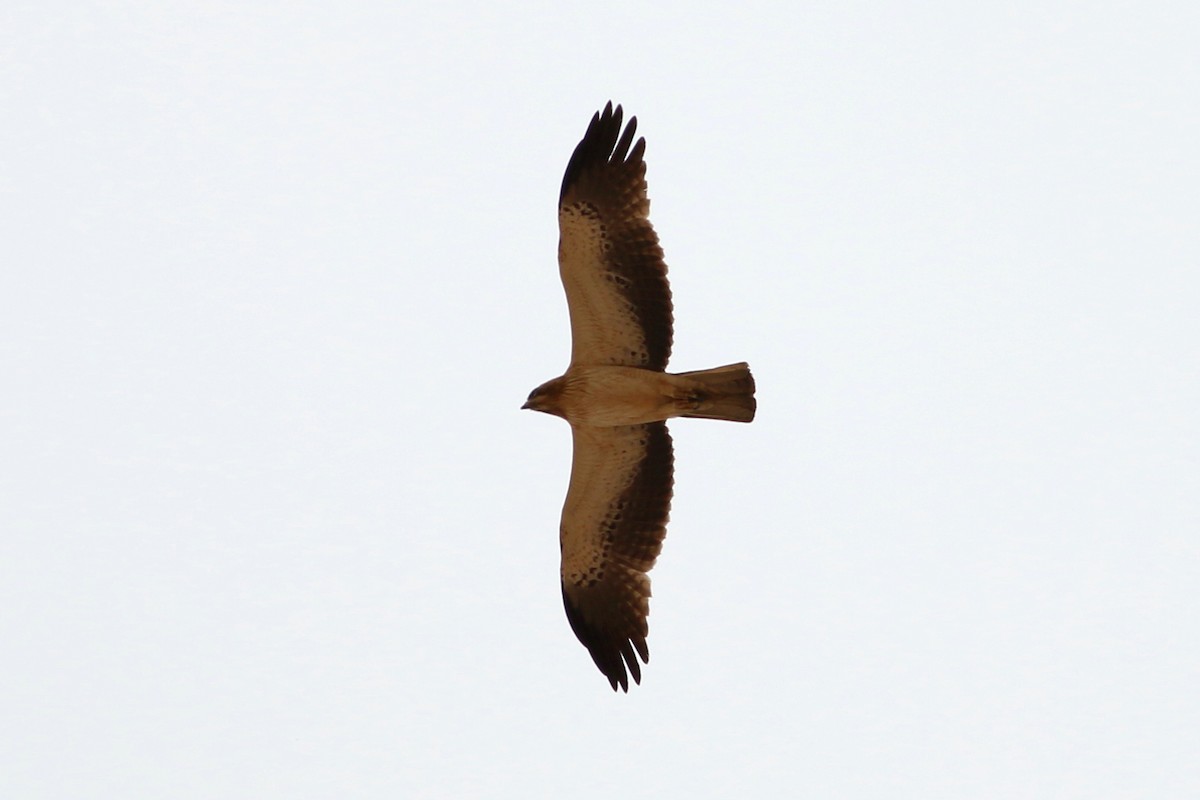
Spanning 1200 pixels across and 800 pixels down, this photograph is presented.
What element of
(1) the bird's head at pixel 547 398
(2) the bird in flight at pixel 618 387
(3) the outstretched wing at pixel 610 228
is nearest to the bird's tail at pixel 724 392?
(2) the bird in flight at pixel 618 387

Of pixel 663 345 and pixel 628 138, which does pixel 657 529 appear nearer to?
pixel 663 345

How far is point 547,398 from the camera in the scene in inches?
517

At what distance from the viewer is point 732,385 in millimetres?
12875

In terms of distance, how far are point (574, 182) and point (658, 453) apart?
100 inches

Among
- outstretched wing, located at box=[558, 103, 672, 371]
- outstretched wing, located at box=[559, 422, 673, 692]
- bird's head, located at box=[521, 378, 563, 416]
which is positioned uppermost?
outstretched wing, located at box=[558, 103, 672, 371]

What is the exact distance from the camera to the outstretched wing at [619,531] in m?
13.6

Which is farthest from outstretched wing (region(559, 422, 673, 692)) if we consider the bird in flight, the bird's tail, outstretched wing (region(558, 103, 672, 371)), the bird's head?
outstretched wing (region(558, 103, 672, 371))

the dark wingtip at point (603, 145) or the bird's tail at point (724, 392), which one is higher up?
the dark wingtip at point (603, 145)

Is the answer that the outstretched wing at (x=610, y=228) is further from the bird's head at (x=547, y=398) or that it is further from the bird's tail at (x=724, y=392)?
the bird's head at (x=547, y=398)

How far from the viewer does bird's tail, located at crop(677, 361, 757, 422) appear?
506 inches

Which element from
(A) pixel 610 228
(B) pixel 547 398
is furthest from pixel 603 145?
(B) pixel 547 398

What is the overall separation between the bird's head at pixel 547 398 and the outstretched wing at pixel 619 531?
0.45 m

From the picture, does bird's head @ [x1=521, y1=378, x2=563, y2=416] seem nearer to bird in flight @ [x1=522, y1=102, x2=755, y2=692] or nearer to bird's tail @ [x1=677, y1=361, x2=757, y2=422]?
bird in flight @ [x1=522, y1=102, x2=755, y2=692]

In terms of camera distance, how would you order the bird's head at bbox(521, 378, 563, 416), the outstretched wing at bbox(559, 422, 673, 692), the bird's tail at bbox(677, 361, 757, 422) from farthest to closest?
the outstretched wing at bbox(559, 422, 673, 692), the bird's head at bbox(521, 378, 563, 416), the bird's tail at bbox(677, 361, 757, 422)
